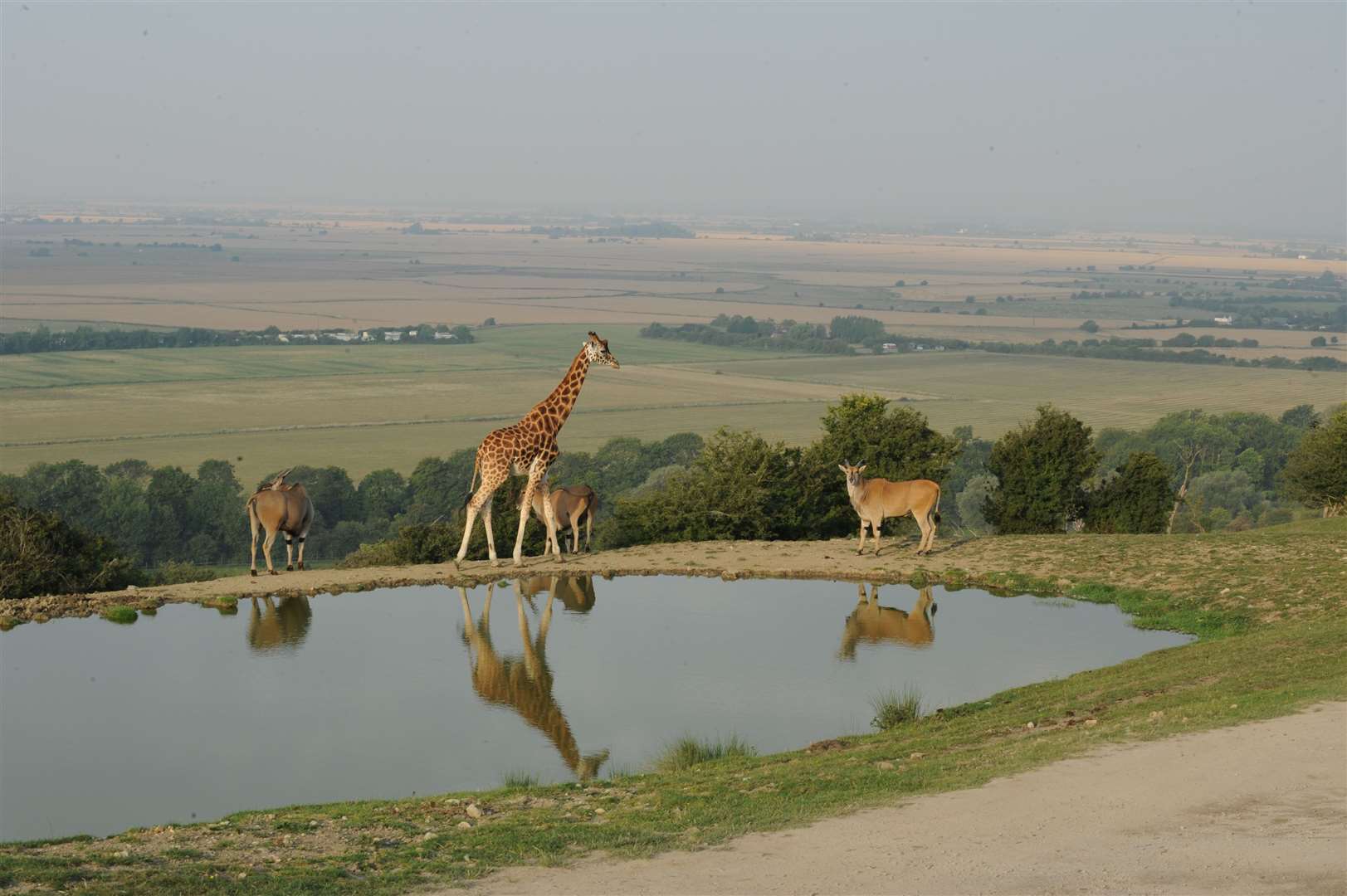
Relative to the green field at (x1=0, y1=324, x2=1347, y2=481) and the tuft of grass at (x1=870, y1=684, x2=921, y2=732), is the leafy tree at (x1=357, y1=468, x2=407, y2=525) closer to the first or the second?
the green field at (x1=0, y1=324, x2=1347, y2=481)

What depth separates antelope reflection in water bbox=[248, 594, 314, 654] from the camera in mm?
22531

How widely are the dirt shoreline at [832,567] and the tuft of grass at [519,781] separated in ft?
35.0

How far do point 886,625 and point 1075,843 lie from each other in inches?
484

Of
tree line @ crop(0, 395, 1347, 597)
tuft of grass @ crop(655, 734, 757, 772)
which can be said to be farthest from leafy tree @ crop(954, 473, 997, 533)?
tuft of grass @ crop(655, 734, 757, 772)

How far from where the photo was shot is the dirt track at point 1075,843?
10883 mm

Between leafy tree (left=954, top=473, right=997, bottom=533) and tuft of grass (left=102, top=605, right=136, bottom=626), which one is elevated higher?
tuft of grass (left=102, top=605, right=136, bottom=626)

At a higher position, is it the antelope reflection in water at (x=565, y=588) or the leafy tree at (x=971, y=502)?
the antelope reflection in water at (x=565, y=588)

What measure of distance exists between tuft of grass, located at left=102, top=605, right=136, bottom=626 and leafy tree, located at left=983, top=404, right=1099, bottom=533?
1860cm

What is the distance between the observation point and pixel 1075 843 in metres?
11.5

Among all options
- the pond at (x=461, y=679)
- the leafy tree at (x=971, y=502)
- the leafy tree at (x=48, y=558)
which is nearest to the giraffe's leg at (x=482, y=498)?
the pond at (x=461, y=679)

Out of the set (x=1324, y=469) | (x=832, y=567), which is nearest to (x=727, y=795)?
(x=832, y=567)

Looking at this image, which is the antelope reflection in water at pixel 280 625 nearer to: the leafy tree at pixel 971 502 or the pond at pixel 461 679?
the pond at pixel 461 679

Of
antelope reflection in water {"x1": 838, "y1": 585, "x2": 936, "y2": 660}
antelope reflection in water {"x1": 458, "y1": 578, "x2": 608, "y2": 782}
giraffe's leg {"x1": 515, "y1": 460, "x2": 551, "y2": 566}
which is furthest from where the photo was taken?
giraffe's leg {"x1": 515, "y1": 460, "x2": 551, "y2": 566}

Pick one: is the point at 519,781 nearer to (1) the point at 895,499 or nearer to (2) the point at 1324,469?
(1) the point at 895,499
